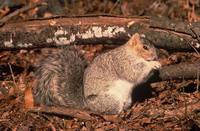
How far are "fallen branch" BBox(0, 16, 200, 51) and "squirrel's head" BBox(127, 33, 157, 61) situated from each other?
186 millimetres

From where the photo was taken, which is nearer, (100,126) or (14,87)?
(100,126)

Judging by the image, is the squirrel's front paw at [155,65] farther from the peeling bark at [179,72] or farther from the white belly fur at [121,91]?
the white belly fur at [121,91]

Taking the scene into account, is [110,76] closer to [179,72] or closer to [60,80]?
[60,80]

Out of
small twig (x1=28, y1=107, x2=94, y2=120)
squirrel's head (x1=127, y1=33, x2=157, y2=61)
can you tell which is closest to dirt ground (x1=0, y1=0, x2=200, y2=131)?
small twig (x1=28, y1=107, x2=94, y2=120)

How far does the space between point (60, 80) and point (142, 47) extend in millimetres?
915

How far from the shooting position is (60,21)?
566 centimetres

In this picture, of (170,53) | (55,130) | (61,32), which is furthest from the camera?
(170,53)

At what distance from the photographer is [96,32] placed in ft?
18.3

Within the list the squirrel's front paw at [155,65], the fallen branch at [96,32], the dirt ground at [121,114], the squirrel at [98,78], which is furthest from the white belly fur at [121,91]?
the fallen branch at [96,32]

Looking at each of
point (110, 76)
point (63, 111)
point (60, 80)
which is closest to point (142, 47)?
point (110, 76)

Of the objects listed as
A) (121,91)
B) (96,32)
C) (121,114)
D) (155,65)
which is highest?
(96,32)

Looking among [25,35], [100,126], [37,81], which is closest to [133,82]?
[100,126]

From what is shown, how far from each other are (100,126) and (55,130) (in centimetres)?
46

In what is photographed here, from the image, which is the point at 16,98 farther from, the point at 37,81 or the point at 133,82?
the point at 133,82
